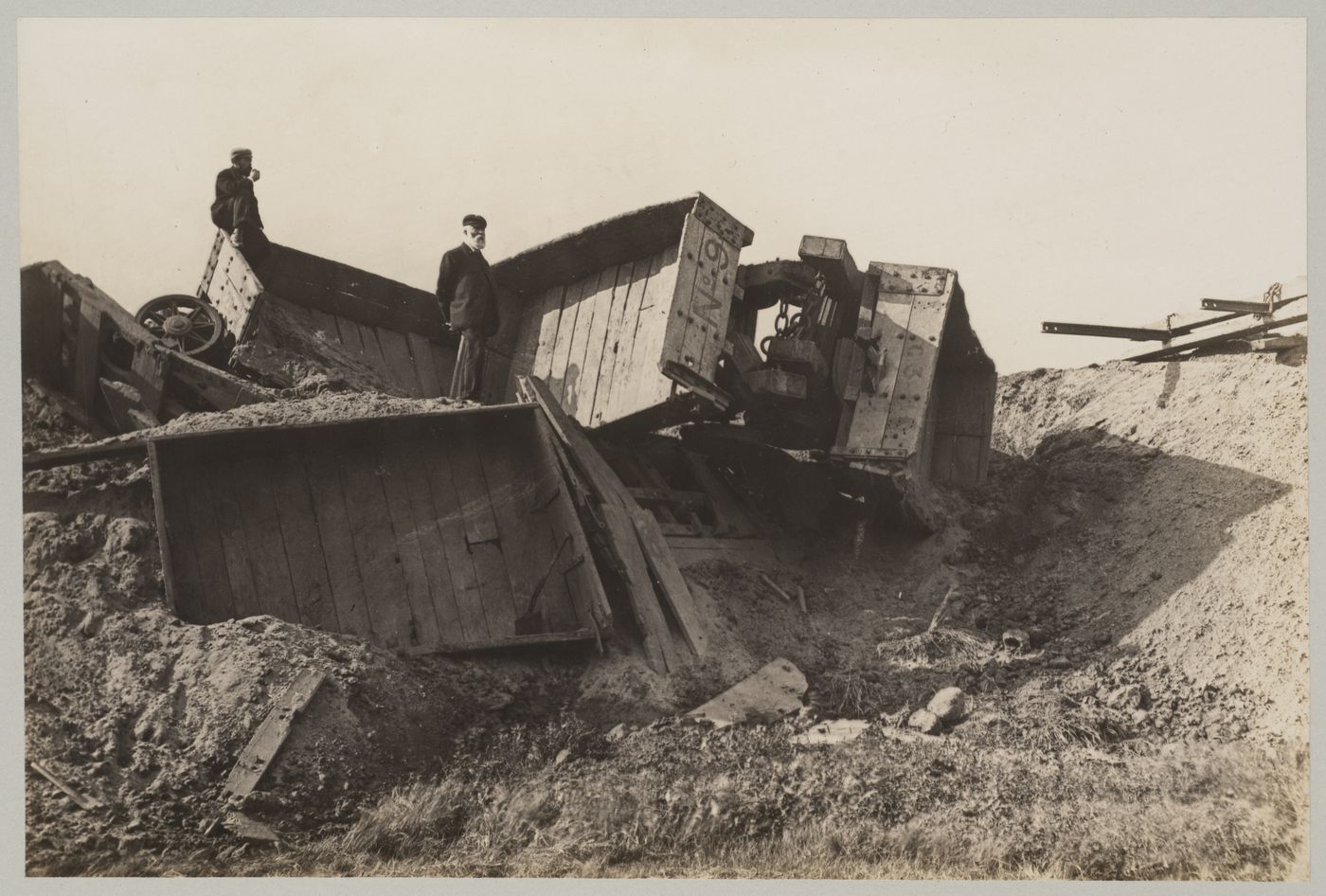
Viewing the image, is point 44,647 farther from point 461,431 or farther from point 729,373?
point 729,373

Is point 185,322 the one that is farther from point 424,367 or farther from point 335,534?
point 335,534

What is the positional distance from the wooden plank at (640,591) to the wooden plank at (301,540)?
1690mm

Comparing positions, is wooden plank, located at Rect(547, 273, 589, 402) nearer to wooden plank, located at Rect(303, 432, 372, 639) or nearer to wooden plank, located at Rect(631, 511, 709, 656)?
wooden plank, located at Rect(631, 511, 709, 656)

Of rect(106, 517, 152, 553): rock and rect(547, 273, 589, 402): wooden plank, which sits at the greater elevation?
rect(547, 273, 589, 402): wooden plank

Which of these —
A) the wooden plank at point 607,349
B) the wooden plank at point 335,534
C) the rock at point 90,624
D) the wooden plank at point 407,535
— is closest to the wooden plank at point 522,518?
the wooden plank at point 407,535

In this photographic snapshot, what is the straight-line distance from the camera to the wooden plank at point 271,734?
701cm

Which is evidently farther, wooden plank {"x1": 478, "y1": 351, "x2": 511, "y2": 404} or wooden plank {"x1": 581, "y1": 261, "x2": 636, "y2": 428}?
wooden plank {"x1": 478, "y1": 351, "x2": 511, "y2": 404}

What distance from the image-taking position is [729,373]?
10.3 m

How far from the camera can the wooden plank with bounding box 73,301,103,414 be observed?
9258mm

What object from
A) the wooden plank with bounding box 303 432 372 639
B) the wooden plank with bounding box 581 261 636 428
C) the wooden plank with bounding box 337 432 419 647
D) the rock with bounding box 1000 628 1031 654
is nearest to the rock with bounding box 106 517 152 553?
the wooden plank with bounding box 303 432 372 639

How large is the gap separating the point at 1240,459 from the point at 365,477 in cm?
608

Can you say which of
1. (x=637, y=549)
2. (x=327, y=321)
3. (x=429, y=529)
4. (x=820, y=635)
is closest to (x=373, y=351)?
(x=327, y=321)

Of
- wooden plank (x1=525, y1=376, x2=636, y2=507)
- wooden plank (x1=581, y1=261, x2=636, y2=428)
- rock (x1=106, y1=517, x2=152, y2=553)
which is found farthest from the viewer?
wooden plank (x1=581, y1=261, x2=636, y2=428)

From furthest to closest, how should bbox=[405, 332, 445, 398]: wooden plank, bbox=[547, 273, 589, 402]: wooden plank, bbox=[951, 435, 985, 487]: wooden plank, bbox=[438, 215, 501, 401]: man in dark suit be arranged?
1. bbox=[951, 435, 985, 487]: wooden plank
2. bbox=[405, 332, 445, 398]: wooden plank
3. bbox=[547, 273, 589, 402]: wooden plank
4. bbox=[438, 215, 501, 401]: man in dark suit
